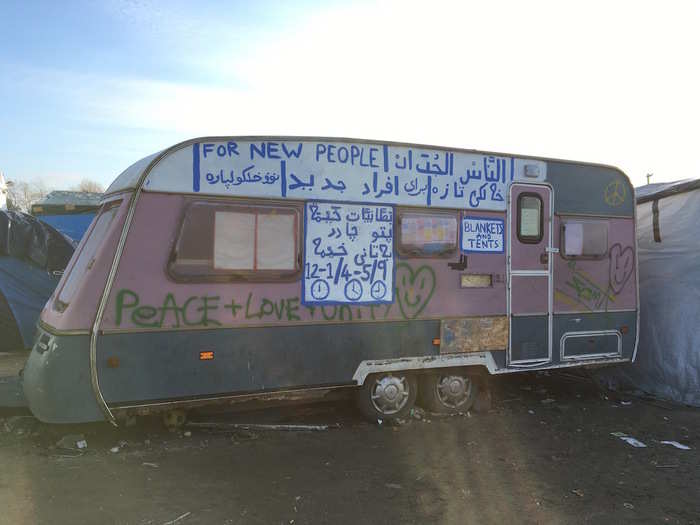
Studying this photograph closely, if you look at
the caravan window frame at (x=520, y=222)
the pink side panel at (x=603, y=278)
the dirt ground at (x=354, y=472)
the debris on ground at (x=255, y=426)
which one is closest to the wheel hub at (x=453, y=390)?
the dirt ground at (x=354, y=472)

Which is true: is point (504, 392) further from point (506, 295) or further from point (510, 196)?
point (510, 196)

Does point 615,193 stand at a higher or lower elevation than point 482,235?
higher

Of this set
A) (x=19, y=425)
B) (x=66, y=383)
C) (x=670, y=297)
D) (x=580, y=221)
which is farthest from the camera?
(x=670, y=297)

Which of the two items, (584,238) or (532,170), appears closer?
(532,170)

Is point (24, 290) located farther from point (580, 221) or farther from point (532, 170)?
point (580, 221)

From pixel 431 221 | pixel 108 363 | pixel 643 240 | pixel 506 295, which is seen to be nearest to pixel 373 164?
pixel 431 221

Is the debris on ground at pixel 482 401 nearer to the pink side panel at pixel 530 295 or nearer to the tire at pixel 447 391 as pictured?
the tire at pixel 447 391

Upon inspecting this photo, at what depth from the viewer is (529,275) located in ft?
21.2

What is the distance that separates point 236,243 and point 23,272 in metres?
7.14

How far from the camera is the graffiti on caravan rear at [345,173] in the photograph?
5195mm

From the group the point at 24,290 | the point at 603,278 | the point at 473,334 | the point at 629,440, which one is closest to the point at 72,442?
the point at 473,334

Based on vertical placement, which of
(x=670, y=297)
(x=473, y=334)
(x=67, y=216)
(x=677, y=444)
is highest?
(x=67, y=216)

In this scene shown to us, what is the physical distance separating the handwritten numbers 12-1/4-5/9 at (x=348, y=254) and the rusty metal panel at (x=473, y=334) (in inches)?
30.7

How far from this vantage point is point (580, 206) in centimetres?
677
